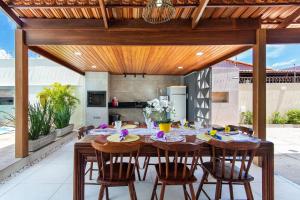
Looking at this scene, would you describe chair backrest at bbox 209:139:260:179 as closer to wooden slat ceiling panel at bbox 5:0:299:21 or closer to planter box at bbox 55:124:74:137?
wooden slat ceiling panel at bbox 5:0:299:21

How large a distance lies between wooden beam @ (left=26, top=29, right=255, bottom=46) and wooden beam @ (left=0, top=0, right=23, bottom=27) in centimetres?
23

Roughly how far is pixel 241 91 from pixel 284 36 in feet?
18.4

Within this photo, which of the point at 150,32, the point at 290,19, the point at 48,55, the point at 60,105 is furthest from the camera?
the point at 60,105

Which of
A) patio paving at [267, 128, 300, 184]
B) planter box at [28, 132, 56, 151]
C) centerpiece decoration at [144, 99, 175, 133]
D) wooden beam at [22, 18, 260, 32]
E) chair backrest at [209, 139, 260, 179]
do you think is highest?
wooden beam at [22, 18, 260, 32]

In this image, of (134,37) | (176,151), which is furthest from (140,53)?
(176,151)

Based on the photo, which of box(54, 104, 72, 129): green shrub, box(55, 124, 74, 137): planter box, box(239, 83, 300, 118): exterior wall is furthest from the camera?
box(239, 83, 300, 118): exterior wall

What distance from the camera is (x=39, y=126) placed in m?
4.55

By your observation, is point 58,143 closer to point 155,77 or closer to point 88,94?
point 88,94

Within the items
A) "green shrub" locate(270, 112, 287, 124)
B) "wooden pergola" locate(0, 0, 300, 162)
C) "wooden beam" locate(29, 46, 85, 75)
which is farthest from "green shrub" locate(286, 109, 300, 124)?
"wooden beam" locate(29, 46, 85, 75)

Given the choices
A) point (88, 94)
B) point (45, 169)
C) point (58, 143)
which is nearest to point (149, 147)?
point (45, 169)

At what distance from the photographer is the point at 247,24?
149 inches

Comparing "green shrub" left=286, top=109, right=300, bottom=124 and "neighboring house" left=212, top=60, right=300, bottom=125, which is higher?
"neighboring house" left=212, top=60, right=300, bottom=125

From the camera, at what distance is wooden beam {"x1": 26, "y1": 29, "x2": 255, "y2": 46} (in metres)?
3.86

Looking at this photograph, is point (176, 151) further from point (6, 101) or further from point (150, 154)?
point (6, 101)
